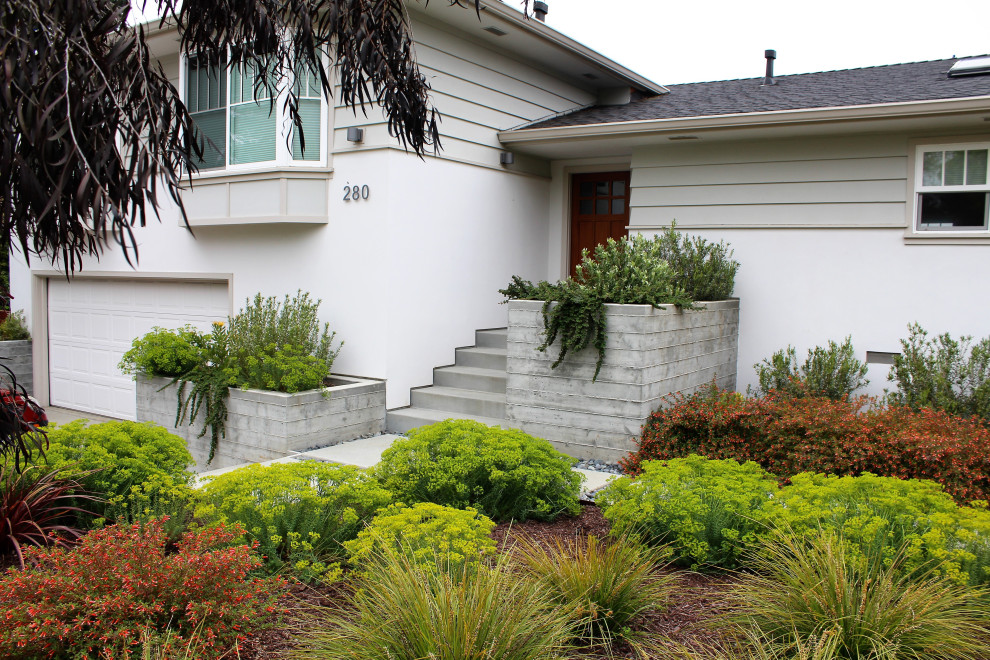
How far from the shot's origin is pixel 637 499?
14.6ft

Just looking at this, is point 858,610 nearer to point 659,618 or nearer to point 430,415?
point 659,618

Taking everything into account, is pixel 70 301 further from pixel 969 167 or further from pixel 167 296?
pixel 969 167

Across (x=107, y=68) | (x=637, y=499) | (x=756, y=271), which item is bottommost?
(x=637, y=499)

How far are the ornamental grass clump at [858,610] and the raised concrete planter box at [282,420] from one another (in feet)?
16.6

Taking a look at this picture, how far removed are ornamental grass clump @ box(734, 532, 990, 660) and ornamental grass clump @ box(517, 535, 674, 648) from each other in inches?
16.9

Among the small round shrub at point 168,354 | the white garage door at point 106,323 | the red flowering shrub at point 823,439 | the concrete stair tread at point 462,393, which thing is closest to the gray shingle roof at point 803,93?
the red flowering shrub at point 823,439

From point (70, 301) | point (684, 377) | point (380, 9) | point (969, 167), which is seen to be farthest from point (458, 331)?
point (70, 301)

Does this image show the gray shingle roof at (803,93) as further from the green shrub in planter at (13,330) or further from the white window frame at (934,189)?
the green shrub in planter at (13,330)

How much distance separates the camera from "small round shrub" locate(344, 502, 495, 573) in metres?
3.52

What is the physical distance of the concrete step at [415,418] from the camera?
829cm

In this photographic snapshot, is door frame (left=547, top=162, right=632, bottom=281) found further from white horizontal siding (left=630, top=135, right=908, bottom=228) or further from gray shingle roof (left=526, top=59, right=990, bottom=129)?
white horizontal siding (left=630, top=135, right=908, bottom=228)

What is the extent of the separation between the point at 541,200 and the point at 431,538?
7.78m

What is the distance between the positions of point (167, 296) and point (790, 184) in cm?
845

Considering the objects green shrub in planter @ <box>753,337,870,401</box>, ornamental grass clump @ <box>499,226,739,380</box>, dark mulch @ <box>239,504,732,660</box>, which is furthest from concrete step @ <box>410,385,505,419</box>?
dark mulch @ <box>239,504,732,660</box>
